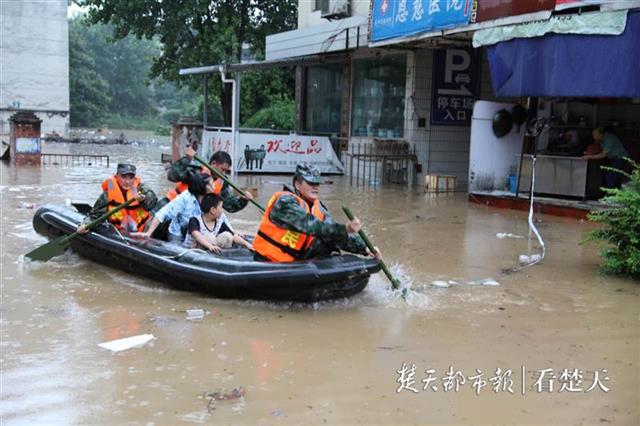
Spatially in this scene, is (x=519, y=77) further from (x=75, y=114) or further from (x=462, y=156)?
(x=75, y=114)

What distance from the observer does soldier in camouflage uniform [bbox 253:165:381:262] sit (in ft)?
18.7

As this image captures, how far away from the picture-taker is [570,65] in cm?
1079

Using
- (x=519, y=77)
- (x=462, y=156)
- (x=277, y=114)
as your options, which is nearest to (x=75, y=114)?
(x=277, y=114)

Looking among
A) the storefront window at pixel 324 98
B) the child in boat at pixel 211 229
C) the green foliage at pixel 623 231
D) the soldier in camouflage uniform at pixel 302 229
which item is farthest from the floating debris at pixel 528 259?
the storefront window at pixel 324 98

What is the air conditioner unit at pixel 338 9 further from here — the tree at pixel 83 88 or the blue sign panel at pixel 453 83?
the tree at pixel 83 88

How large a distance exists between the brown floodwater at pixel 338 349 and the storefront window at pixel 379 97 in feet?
31.1

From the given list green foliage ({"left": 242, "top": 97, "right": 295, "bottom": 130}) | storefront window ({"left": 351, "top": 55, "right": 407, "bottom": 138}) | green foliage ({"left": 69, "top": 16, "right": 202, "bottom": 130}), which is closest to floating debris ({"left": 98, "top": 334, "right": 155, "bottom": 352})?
storefront window ({"left": 351, "top": 55, "right": 407, "bottom": 138})

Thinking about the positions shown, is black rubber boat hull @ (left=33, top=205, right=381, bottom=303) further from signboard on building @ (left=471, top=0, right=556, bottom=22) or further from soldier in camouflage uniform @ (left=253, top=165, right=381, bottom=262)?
signboard on building @ (left=471, top=0, right=556, bottom=22)

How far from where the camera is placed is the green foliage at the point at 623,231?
687cm

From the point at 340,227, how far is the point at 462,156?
471 inches

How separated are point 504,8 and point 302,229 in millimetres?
7711

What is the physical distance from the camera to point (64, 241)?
7449mm

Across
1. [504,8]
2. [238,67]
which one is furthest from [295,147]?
[504,8]

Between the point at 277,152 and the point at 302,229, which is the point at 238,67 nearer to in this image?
the point at 277,152
